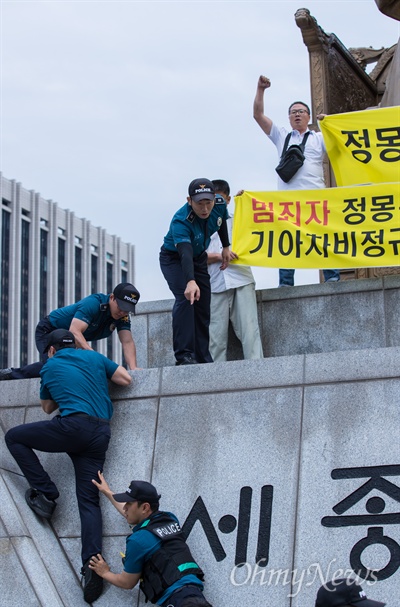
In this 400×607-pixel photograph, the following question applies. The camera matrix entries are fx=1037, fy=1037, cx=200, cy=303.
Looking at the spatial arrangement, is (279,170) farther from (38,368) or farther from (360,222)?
(38,368)

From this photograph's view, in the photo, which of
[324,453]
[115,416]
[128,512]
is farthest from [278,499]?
[115,416]

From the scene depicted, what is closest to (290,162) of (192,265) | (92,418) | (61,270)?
(192,265)

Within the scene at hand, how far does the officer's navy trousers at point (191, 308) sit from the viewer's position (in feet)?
30.0

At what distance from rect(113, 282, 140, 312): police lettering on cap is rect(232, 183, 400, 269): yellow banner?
4.95ft

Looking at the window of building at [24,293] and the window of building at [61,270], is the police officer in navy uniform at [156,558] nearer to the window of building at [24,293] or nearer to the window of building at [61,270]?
the window of building at [24,293]

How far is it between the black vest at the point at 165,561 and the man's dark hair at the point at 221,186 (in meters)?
3.73

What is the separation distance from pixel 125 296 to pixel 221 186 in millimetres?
1709

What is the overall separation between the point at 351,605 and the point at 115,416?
451 cm

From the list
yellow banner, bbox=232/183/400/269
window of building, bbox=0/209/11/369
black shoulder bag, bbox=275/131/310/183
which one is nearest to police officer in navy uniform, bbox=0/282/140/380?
yellow banner, bbox=232/183/400/269

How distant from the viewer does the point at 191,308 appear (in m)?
9.17

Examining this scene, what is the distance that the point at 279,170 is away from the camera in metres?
10.2

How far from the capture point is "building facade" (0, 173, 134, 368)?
293 feet

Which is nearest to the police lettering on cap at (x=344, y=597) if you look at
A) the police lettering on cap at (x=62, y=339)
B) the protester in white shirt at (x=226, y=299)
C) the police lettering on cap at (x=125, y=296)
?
the police lettering on cap at (x=62, y=339)

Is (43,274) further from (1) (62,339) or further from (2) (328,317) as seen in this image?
(1) (62,339)
